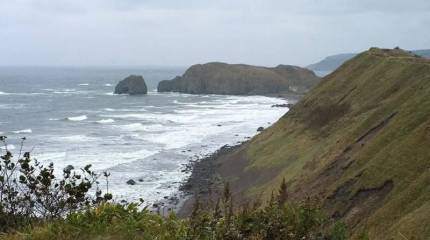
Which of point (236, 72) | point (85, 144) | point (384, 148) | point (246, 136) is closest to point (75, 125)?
point (85, 144)

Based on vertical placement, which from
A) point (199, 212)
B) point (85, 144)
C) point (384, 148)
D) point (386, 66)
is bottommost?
point (85, 144)

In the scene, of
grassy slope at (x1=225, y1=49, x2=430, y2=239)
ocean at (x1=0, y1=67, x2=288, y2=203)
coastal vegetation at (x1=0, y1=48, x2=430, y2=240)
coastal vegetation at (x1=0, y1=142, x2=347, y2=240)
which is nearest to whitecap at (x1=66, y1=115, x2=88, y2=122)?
ocean at (x1=0, y1=67, x2=288, y2=203)

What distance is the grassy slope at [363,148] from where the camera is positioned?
22.1 meters

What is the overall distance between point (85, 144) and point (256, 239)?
6715cm

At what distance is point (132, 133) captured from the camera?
271 feet

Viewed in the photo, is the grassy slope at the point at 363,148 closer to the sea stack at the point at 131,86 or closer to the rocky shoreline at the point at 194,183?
the rocky shoreline at the point at 194,183

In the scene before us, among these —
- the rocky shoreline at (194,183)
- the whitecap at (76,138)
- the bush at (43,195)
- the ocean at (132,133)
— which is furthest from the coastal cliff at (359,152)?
the whitecap at (76,138)

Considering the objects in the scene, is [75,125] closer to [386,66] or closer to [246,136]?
[246,136]

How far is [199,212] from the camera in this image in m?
7.10

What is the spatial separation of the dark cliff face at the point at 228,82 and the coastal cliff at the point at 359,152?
113157 mm

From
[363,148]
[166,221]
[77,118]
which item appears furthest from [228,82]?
[166,221]

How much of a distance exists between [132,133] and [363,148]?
53471 mm

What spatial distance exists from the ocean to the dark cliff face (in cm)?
3892

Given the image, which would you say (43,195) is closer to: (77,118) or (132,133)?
(132,133)
